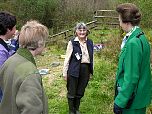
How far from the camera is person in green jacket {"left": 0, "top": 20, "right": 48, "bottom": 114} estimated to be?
2787mm

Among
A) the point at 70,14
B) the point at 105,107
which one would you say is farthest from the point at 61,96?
the point at 70,14

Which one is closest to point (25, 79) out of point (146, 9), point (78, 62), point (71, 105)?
point (78, 62)

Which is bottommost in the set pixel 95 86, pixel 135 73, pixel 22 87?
pixel 95 86

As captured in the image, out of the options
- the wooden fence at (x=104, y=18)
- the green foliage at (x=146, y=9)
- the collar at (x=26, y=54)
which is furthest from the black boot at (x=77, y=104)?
the wooden fence at (x=104, y=18)

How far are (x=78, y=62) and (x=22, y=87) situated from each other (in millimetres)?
2983

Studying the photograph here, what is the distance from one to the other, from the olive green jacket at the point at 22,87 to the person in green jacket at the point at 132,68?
1000 millimetres

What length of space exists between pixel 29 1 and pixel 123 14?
60.2ft

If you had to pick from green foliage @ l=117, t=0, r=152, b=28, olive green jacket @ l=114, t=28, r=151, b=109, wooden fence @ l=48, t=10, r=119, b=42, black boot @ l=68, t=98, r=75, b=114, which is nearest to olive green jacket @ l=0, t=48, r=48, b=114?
olive green jacket @ l=114, t=28, r=151, b=109

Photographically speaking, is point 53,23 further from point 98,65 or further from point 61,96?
point 61,96

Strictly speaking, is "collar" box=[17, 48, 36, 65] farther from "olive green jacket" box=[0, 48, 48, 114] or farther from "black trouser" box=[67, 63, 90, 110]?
"black trouser" box=[67, 63, 90, 110]

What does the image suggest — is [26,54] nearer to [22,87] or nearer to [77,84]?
[22,87]

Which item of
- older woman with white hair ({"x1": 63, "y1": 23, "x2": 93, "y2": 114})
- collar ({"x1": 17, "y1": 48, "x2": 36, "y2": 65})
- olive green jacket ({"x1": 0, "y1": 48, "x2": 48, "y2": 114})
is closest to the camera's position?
olive green jacket ({"x1": 0, "y1": 48, "x2": 48, "y2": 114})

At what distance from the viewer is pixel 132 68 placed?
140 inches

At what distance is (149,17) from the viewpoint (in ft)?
40.5
